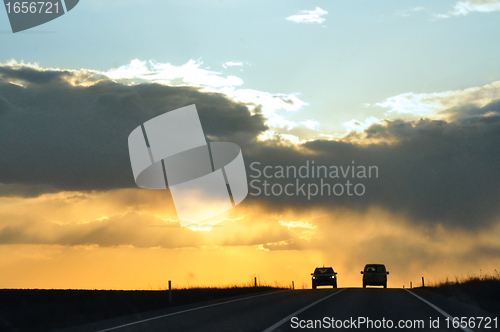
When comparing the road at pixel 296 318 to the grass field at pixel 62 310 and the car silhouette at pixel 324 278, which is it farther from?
the car silhouette at pixel 324 278

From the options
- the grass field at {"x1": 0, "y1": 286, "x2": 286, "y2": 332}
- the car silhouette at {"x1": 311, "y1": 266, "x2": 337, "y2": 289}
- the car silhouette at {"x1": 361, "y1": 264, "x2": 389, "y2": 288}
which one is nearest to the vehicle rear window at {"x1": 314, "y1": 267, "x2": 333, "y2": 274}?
the car silhouette at {"x1": 311, "y1": 266, "x2": 337, "y2": 289}

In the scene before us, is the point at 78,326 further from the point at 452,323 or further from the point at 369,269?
the point at 369,269

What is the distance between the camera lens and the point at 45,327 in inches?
554

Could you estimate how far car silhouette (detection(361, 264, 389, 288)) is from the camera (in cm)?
3922

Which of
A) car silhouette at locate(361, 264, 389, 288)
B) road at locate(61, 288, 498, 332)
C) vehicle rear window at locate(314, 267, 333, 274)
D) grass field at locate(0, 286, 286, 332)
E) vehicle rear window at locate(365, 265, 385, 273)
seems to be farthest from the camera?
vehicle rear window at locate(314, 267, 333, 274)

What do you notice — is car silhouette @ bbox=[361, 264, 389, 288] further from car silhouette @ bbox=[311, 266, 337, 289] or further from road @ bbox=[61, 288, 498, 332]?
road @ bbox=[61, 288, 498, 332]

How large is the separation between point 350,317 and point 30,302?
12.7m

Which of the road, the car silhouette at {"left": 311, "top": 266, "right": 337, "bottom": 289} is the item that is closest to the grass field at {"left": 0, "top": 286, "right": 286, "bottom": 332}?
the road

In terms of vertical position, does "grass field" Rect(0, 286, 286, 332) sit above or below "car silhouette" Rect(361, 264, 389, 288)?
above

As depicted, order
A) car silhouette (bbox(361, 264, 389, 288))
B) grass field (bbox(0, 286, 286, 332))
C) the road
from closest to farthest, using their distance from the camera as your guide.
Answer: the road
grass field (bbox(0, 286, 286, 332))
car silhouette (bbox(361, 264, 389, 288))

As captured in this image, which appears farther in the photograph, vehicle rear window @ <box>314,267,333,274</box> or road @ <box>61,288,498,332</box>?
vehicle rear window @ <box>314,267,333,274</box>

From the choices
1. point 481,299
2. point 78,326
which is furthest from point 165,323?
point 481,299

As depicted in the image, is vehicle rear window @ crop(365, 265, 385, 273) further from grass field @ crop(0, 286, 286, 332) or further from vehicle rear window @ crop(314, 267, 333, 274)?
grass field @ crop(0, 286, 286, 332)

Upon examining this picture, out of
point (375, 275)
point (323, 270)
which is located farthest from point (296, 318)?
point (323, 270)
